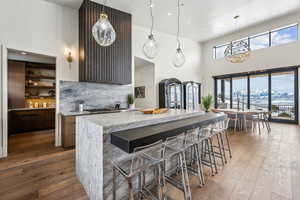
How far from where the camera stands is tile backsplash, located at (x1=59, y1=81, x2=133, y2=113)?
3725mm

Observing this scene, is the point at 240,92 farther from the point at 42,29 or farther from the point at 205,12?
the point at 42,29

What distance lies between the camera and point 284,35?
18.9 ft

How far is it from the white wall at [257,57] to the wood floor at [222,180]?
471 centimetres

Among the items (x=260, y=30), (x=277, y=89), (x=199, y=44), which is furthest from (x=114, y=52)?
(x=277, y=89)

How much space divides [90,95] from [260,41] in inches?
306

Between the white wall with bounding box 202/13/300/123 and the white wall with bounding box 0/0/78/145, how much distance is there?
6.99 m

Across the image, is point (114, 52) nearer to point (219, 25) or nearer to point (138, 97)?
point (138, 97)

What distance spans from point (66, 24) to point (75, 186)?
3996 millimetres

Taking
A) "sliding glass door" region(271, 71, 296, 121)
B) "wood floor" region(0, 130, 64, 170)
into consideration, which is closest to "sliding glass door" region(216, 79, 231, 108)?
"sliding glass door" region(271, 71, 296, 121)

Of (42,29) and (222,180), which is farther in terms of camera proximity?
(42,29)

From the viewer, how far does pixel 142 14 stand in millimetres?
4543

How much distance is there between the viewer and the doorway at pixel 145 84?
5855 mm

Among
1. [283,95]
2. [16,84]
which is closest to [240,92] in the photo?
[283,95]

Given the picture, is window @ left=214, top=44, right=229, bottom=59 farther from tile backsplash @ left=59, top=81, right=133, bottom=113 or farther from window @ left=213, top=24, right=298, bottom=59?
tile backsplash @ left=59, top=81, right=133, bottom=113
